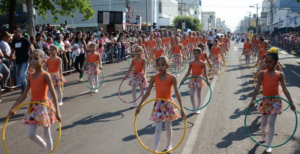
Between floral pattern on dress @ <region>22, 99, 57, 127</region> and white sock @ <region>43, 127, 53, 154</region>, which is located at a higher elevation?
floral pattern on dress @ <region>22, 99, 57, 127</region>

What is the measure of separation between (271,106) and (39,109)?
4.04 meters

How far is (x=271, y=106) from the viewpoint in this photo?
5.88m

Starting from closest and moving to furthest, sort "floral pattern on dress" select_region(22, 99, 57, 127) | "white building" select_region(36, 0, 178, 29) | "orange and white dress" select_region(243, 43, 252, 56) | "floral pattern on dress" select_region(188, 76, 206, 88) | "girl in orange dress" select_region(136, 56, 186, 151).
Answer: "floral pattern on dress" select_region(22, 99, 57, 127) → "girl in orange dress" select_region(136, 56, 186, 151) → "floral pattern on dress" select_region(188, 76, 206, 88) → "orange and white dress" select_region(243, 43, 252, 56) → "white building" select_region(36, 0, 178, 29)

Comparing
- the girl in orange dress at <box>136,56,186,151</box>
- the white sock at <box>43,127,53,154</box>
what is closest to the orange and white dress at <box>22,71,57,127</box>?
the white sock at <box>43,127,53,154</box>

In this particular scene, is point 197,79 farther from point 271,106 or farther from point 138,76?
point 271,106

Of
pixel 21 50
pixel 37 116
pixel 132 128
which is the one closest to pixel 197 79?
pixel 132 128

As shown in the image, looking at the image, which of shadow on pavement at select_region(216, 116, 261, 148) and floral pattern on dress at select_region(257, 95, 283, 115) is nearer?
floral pattern on dress at select_region(257, 95, 283, 115)

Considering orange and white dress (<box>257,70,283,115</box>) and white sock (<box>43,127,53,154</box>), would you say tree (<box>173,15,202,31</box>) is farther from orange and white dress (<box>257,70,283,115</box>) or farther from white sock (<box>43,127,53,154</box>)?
white sock (<box>43,127,53,154</box>)

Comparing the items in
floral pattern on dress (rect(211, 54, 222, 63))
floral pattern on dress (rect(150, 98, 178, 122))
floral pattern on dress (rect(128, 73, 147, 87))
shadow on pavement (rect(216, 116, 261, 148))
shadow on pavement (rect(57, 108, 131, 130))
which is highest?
floral pattern on dress (rect(211, 54, 222, 63))

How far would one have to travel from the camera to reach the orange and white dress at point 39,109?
511 centimetres

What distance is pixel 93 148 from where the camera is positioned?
20.1ft

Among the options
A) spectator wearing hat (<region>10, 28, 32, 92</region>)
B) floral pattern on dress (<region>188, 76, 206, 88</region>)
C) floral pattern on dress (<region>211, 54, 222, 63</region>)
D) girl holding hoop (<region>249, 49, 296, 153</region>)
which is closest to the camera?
girl holding hoop (<region>249, 49, 296, 153</region>)

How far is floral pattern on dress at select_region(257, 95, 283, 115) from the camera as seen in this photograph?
5.83m

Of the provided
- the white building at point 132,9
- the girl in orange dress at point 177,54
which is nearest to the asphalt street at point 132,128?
the girl in orange dress at point 177,54
